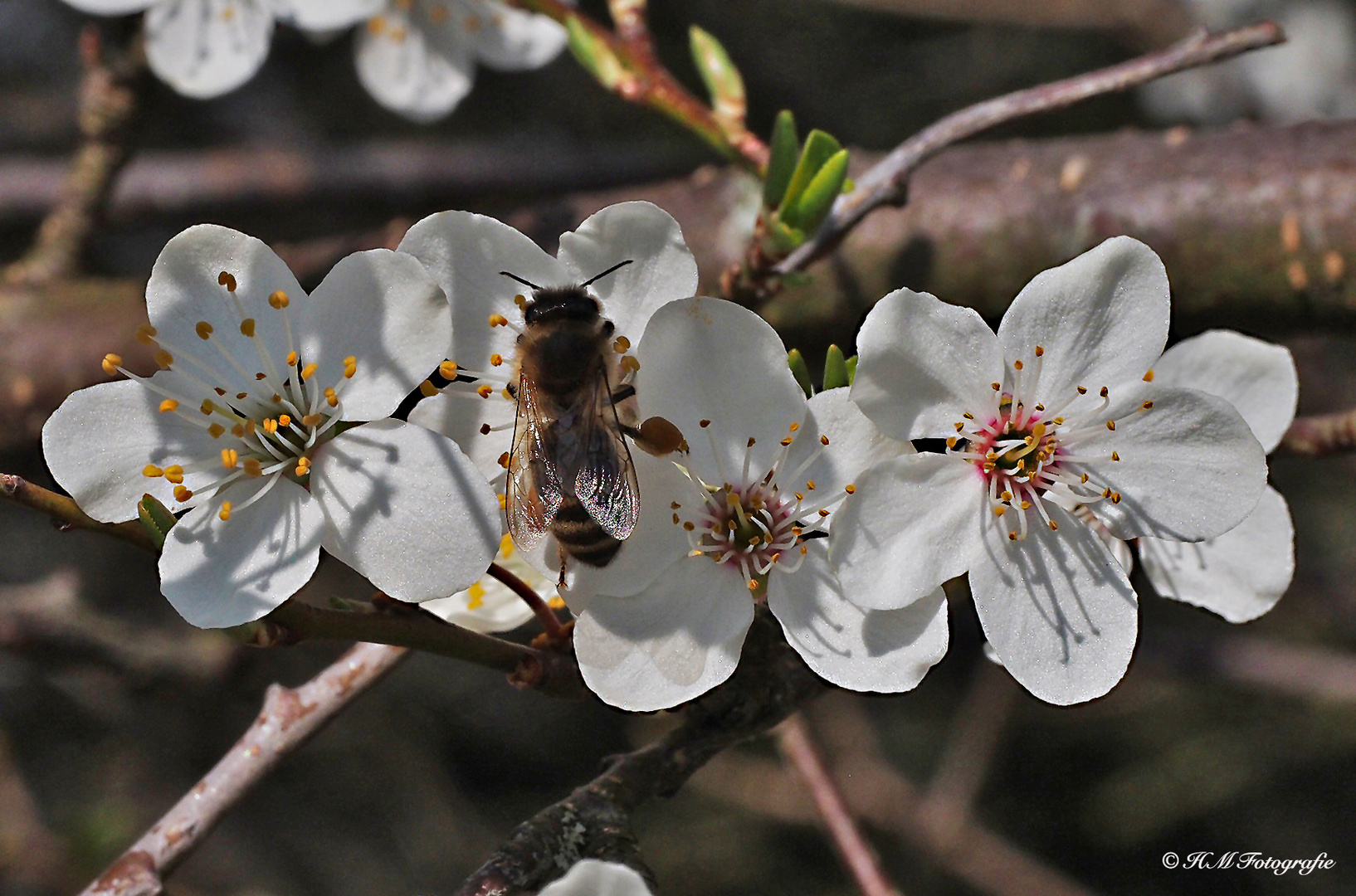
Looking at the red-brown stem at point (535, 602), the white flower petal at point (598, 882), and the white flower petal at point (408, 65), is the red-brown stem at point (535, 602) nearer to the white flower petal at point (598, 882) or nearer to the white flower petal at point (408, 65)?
the white flower petal at point (598, 882)

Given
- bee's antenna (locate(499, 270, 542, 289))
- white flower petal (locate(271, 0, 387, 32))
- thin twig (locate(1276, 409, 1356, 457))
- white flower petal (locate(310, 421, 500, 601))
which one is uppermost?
white flower petal (locate(271, 0, 387, 32))

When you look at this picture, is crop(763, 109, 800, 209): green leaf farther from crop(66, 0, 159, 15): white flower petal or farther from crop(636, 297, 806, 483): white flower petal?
crop(66, 0, 159, 15): white flower petal

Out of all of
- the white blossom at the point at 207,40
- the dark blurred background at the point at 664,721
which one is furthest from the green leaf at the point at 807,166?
the dark blurred background at the point at 664,721

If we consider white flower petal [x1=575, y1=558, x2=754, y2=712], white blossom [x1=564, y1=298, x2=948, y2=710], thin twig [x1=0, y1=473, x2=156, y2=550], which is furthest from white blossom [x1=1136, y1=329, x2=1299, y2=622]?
thin twig [x1=0, y1=473, x2=156, y2=550]

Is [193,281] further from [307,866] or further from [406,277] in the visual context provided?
[307,866]

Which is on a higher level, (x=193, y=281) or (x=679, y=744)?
(x=193, y=281)

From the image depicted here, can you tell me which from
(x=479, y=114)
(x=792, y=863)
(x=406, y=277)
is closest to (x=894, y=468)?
(x=406, y=277)

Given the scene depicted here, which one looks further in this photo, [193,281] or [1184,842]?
[1184,842]
